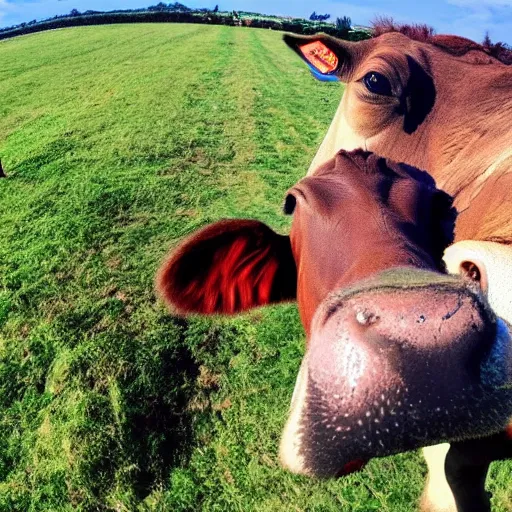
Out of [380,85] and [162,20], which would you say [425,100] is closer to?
[380,85]

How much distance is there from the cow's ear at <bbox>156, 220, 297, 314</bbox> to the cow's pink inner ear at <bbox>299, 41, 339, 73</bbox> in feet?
5.18

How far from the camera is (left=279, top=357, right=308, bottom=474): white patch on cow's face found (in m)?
1.43

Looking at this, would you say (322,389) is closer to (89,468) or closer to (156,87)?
(89,468)

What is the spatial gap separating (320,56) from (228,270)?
1869 millimetres

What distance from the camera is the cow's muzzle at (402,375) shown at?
51.6 inches

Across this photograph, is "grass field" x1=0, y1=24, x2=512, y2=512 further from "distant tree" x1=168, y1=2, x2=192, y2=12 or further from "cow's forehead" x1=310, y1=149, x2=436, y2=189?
"distant tree" x1=168, y1=2, x2=192, y2=12

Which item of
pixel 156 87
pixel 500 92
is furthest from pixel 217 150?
pixel 500 92

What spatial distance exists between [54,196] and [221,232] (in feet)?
21.7

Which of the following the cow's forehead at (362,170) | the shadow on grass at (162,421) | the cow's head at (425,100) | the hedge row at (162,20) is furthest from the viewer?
the hedge row at (162,20)

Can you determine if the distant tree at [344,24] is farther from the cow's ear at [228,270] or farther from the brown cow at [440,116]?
the cow's ear at [228,270]

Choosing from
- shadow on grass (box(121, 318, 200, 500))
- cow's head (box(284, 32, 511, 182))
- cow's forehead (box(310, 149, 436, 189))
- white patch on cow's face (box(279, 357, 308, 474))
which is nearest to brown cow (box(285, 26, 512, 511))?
cow's head (box(284, 32, 511, 182))

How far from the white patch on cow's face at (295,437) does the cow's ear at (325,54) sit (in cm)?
263

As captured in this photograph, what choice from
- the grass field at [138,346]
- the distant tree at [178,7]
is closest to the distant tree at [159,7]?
the distant tree at [178,7]

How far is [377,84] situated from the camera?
10.2 ft
